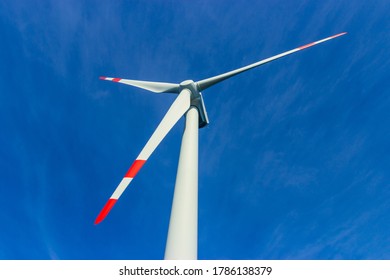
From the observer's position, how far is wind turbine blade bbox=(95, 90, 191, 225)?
10566mm

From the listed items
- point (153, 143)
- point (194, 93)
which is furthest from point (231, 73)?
point (153, 143)

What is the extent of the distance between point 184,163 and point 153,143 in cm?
216

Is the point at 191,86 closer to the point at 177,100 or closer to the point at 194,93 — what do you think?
the point at 194,93

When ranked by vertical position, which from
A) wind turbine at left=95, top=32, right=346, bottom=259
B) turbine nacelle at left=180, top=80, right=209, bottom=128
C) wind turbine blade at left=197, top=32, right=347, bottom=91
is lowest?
wind turbine at left=95, top=32, right=346, bottom=259

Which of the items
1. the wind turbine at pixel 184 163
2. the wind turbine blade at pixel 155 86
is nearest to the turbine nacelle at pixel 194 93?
the wind turbine at pixel 184 163

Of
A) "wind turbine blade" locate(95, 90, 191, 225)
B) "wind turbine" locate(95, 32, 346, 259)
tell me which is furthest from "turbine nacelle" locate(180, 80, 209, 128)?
"wind turbine blade" locate(95, 90, 191, 225)

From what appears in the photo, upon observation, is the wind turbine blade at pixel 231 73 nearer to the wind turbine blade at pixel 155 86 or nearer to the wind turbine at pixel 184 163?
the wind turbine at pixel 184 163

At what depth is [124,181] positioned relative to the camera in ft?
36.3

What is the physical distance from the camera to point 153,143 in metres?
13.4

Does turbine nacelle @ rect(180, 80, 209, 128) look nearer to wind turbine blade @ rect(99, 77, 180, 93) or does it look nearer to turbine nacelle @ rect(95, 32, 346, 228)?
turbine nacelle @ rect(95, 32, 346, 228)

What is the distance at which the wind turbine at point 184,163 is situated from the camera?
30.8 ft
